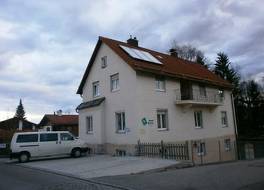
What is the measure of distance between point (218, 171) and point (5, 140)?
2661 cm

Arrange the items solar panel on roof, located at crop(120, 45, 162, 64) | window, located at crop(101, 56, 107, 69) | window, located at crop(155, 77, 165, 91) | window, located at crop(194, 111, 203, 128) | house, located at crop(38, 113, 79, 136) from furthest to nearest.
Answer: house, located at crop(38, 113, 79, 136), window, located at crop(194, 111, 203, 128), window, located at crop(101, 56, 107, 69), window, located at crop(155, 77, 165, 91), solar panel on roof, located at crop(120, 45, 162, 64)

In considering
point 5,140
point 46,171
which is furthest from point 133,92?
point 5,140

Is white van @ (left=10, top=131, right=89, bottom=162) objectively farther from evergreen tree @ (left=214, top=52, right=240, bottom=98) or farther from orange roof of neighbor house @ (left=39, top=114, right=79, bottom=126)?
evergreen tree @ (left=214, top=52, right=240, bottom=98)

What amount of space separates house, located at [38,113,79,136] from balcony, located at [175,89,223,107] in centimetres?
2204

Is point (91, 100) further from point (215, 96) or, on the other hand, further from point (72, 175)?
point (72, 175)

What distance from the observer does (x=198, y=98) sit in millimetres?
26359

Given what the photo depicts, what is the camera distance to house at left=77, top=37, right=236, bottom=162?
22344 mm

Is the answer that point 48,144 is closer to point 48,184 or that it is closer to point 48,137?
point 48,137

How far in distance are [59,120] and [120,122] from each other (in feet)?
74.0

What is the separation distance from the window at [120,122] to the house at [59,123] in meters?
21.4

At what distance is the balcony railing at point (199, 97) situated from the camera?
24938 millimetres

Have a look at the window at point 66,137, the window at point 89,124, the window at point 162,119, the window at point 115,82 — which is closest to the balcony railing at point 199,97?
the window at point 162,119

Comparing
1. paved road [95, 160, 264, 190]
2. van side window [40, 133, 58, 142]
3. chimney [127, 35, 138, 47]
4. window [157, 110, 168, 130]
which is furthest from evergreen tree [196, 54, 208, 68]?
paved road [95, 160, 264, 190]

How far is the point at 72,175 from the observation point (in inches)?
545
